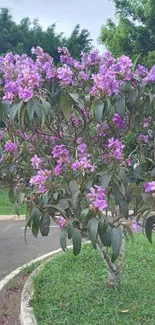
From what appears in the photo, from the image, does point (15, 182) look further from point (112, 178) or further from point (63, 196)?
point (112, 178)

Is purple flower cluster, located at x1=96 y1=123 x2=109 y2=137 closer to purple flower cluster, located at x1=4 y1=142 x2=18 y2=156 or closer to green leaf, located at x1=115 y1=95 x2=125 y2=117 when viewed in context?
green leaf, located at x1=115 y1=95 x2=125 y2=117

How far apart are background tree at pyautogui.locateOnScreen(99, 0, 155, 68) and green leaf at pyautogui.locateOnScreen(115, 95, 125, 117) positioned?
10508mm

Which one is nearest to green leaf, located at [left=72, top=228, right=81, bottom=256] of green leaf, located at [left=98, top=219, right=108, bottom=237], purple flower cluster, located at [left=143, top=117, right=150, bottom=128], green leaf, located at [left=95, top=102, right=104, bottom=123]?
green leaf, located at [left=98, top=219, right=108, bottom=237]

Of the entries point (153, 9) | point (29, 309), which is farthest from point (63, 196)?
point (153, 9)

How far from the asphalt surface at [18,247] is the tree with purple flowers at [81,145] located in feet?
6.97

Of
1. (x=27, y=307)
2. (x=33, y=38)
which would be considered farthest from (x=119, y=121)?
(x=33, y=38)

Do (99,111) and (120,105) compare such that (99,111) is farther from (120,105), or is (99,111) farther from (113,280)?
(113,280)

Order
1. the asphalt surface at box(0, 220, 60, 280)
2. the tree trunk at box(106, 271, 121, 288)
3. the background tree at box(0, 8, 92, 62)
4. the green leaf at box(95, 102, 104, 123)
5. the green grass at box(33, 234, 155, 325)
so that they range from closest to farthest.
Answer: the green leaf at box(95, 102, 104, 123)
the green grass at box(33, 234, 155, 325)
the tree trunk at box(106, 271, 121, 288)
the asphalt surface at box(0, 220, 60, 280)
the background tree at box(0, 8, 92, 62)

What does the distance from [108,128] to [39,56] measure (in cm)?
66

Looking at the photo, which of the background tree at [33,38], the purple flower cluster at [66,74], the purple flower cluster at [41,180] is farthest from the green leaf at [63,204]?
the background tree at [33,38]

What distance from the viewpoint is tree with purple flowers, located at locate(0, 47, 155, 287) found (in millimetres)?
2061

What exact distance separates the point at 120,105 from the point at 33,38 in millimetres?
16376

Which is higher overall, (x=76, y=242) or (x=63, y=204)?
(x=63, y=204)

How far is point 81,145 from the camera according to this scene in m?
2.36
